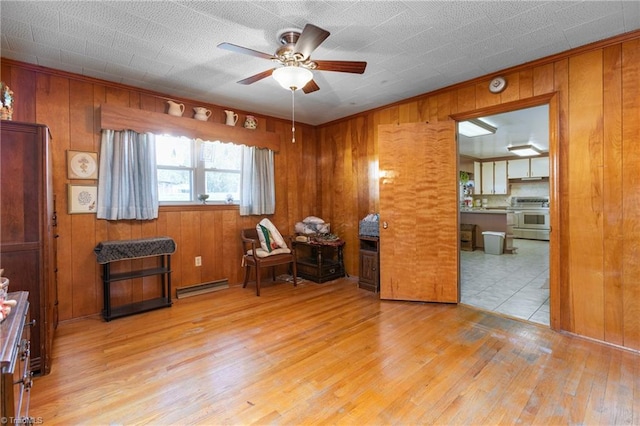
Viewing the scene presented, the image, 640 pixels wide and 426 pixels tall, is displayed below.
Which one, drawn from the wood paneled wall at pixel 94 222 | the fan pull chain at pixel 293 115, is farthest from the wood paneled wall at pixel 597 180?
the wood paneled wall at pixel 94 222

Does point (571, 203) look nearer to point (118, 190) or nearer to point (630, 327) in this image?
point (630, 327)

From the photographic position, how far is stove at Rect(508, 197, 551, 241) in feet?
27.3

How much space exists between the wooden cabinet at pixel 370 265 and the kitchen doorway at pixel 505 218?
1.04 metres

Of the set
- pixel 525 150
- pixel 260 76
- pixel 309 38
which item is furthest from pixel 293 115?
pixel 525 150

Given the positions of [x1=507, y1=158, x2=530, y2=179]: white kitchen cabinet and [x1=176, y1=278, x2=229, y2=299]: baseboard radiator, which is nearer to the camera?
[x1=176, y1=278, x2=229, y2=299]: baseboard radiator

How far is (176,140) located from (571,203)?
4270 mm

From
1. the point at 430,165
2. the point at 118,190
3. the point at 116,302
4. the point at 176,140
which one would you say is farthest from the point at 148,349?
the point at 430,165

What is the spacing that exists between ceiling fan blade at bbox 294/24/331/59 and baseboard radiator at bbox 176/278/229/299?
3.06m

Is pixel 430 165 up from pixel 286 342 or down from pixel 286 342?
up

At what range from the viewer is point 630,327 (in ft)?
7.86

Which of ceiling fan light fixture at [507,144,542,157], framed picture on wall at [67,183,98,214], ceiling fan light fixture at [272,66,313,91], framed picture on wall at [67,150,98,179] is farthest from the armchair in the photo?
ceiling fan light fixture at [507,144,542,157]

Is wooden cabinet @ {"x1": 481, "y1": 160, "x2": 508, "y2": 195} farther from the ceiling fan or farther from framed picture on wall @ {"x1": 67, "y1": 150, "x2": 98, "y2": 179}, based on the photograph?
framed picture on wall @ {"x1": 67, "y1": 150, "x2": 98, "y2": 179}

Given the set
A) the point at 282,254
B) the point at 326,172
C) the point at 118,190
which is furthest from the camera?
the point at 326,172

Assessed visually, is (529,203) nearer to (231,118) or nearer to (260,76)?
(231,118)
